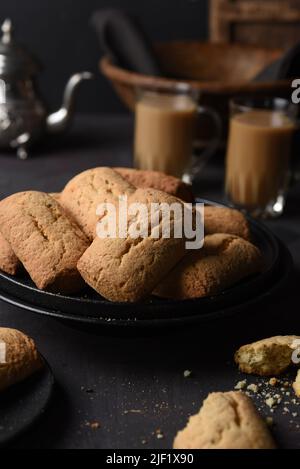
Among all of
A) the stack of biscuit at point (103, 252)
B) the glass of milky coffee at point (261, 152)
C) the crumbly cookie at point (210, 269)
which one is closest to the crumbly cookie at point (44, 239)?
the stack of biscuit at point (103, 252)

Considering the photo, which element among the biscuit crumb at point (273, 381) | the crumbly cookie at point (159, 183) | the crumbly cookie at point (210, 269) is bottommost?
the biscuit crumb at point (273, 381)

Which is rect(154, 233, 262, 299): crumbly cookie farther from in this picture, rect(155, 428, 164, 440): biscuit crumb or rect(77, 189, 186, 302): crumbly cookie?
rect(155, 428, 164, 440): biscuit crumb

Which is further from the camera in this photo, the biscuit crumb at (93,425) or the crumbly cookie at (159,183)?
the crumbly cookie at (159,183)

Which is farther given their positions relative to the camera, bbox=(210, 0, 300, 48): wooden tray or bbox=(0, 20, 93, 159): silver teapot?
bbox=(210, 0, 300, 48): wooden tray

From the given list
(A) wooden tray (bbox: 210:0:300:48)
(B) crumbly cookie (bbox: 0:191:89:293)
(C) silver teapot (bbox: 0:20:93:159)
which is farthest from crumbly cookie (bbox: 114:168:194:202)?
(A) wooden tray (bbox: 210:0:300:48)

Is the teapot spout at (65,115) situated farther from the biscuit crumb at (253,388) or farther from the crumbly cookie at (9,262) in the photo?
the biscuit crumb at (253,388)

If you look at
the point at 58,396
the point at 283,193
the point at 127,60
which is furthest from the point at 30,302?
the point at 127,60
